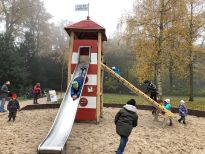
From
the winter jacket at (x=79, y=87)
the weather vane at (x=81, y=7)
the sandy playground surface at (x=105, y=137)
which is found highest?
the weather vane at (x=81, y=7)

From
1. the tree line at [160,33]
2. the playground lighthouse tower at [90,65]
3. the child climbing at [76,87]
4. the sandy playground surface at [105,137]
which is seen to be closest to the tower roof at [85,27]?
the playground lighthouse tower at [90,65]

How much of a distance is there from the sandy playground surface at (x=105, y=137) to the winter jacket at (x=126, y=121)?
1.56m

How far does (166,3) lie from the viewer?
2581 cm

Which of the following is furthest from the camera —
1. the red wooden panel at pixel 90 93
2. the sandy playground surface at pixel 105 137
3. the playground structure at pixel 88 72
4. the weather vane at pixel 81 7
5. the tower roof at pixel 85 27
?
the weather vane at pixel 81 7

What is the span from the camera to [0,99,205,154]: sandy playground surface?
1049cm

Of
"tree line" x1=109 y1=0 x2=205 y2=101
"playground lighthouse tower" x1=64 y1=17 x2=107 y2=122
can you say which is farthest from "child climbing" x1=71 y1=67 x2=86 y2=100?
"tree line" x1=109 y1=0 x2=205 y2=101

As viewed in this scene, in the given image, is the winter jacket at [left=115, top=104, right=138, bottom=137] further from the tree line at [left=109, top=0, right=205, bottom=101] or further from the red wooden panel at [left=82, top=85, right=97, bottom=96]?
the tree line at [left=109, top=0, right=205, bottom=101]

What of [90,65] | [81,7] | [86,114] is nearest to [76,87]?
[86,114]

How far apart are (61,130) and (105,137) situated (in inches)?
84.1

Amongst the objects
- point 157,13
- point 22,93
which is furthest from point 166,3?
point 22,93

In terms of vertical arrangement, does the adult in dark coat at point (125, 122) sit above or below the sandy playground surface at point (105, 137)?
above

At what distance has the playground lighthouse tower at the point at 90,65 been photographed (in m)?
15.3

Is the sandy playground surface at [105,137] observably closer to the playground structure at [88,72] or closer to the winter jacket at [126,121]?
the playground structure at [88,72]

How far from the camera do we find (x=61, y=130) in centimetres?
1077
